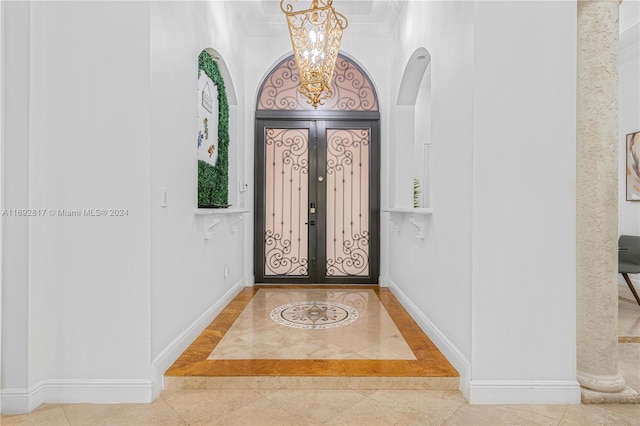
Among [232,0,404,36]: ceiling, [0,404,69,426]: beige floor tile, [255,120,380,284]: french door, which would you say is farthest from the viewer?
[255,120,380,284]: french door

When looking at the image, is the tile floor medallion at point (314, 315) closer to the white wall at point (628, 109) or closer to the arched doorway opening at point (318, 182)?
the arched doorway opening at point (318, 182)

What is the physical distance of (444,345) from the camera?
2623mm

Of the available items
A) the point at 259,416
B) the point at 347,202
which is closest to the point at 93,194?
the point at 259,416

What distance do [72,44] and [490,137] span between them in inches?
99.2

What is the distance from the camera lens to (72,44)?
217 centimetres

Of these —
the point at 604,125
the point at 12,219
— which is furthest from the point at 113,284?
the point at 604,125

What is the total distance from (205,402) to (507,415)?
5.65 feet

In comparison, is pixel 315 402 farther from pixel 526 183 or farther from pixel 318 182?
pixel 318 182

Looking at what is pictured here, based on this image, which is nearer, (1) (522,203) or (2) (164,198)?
(1) (522,203)

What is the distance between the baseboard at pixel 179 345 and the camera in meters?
2.24

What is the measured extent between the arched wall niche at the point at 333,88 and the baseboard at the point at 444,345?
2724 mm

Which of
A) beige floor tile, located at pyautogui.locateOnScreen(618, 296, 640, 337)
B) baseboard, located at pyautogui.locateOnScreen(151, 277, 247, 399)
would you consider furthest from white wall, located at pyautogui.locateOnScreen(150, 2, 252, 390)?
beige floor tile, located at pyautogui.locateOnScreen(618, 296, 640, 337)

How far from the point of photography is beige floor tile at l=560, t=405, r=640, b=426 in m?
1.97

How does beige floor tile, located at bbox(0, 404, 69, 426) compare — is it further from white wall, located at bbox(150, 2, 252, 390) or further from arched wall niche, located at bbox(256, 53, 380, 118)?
arched wall niche, located at bbox(256, 53, 380, 118)
